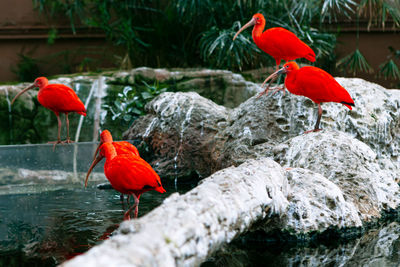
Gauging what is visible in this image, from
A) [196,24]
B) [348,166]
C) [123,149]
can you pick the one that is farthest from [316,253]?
[196,24]

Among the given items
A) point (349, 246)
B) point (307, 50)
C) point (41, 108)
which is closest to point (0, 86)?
point (41, 108)

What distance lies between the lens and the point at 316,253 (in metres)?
3.10

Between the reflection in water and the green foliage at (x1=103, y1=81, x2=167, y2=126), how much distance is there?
405cm

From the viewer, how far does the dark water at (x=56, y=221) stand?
3.03m

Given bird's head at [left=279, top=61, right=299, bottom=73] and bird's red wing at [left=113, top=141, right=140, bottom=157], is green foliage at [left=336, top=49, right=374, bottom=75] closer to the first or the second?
bird's head at [left=279, top=61, right=299, bottom=73]

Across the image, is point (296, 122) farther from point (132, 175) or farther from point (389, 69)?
point (389, 69)

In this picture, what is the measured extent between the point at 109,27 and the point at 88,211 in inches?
196

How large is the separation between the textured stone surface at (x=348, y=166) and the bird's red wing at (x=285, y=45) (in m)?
1.03

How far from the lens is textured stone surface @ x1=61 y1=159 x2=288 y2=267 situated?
5.68 feet

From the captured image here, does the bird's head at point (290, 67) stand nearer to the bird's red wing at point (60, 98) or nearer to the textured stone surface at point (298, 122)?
the textured stone surface at point (298, 122)

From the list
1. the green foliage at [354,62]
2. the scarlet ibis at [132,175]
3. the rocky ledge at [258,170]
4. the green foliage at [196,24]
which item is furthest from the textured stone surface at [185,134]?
the green foliage at [354,62]

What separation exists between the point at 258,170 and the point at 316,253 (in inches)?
25.9

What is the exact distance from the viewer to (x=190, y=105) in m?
5.60

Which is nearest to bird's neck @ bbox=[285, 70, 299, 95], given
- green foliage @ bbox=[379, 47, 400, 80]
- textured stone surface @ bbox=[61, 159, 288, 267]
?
textured stone surface @ bbox=[61, 159, 288, 267]
